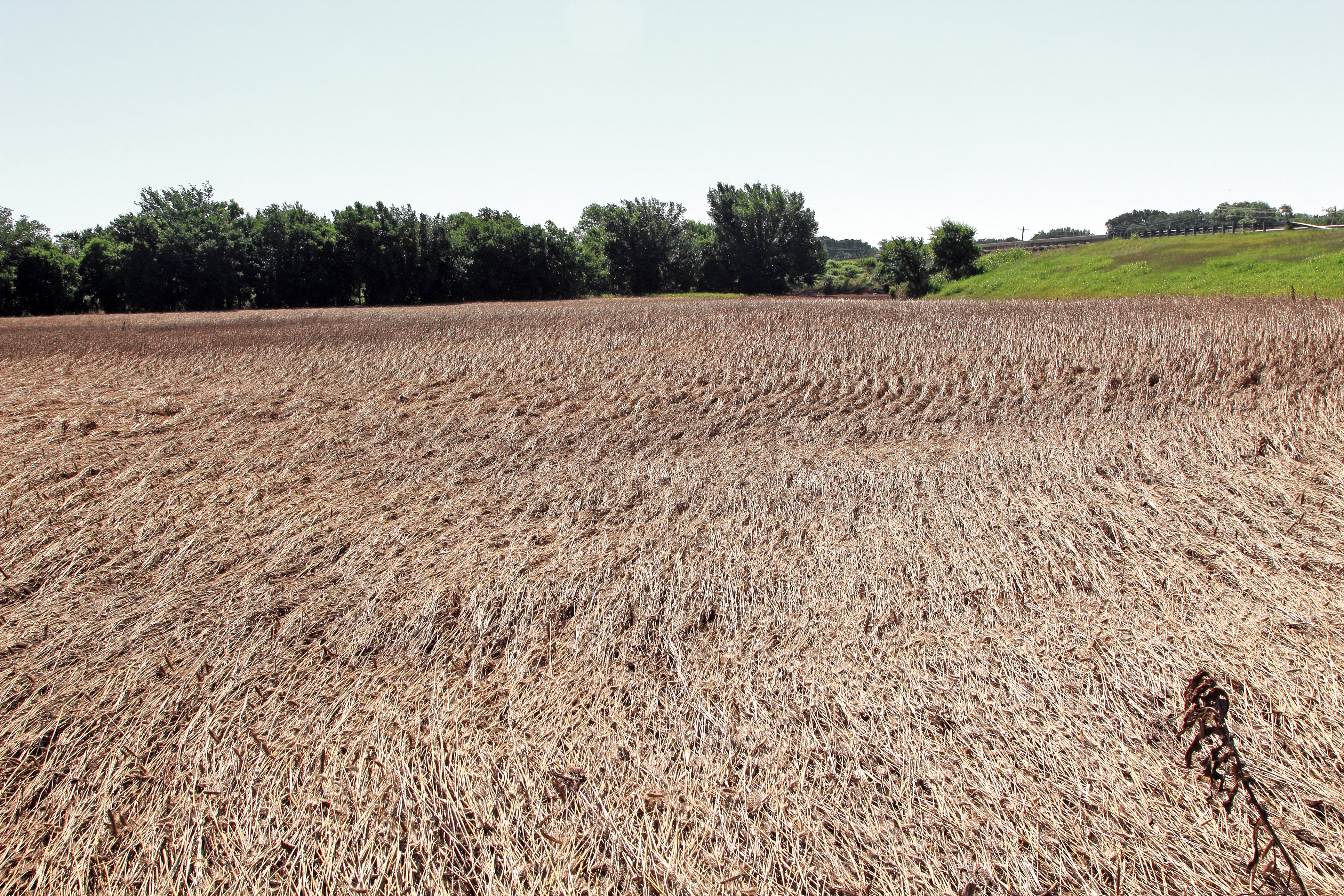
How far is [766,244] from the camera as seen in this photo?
2643 inches

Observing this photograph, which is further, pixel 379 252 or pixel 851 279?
pixel 851 279

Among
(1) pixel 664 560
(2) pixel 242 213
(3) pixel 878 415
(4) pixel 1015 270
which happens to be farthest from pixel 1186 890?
(2) pixel 242 213

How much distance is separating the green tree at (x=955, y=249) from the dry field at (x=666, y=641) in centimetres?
4299

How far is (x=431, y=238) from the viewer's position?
46.8 meters

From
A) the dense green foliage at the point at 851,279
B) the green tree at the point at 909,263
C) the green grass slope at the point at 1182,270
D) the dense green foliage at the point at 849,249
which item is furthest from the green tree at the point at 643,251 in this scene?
the dense green foliage at the point at 849,249

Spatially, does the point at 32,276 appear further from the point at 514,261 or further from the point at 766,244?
the point at 766,244

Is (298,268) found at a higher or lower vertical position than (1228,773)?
higher

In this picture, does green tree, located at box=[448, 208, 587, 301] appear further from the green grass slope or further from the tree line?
the green grass slope

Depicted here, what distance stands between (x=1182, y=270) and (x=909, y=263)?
738 inches

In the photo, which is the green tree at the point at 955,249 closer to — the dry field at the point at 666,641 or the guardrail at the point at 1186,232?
the guardrail at the point at 1186,232

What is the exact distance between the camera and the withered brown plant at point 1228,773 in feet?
7.88

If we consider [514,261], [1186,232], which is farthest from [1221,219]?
[514,261]

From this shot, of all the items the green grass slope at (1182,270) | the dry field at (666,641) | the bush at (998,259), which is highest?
the bush at (998,259)

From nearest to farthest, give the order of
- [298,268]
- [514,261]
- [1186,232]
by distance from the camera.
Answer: [298,268]
[514,261]
[1186,232]
